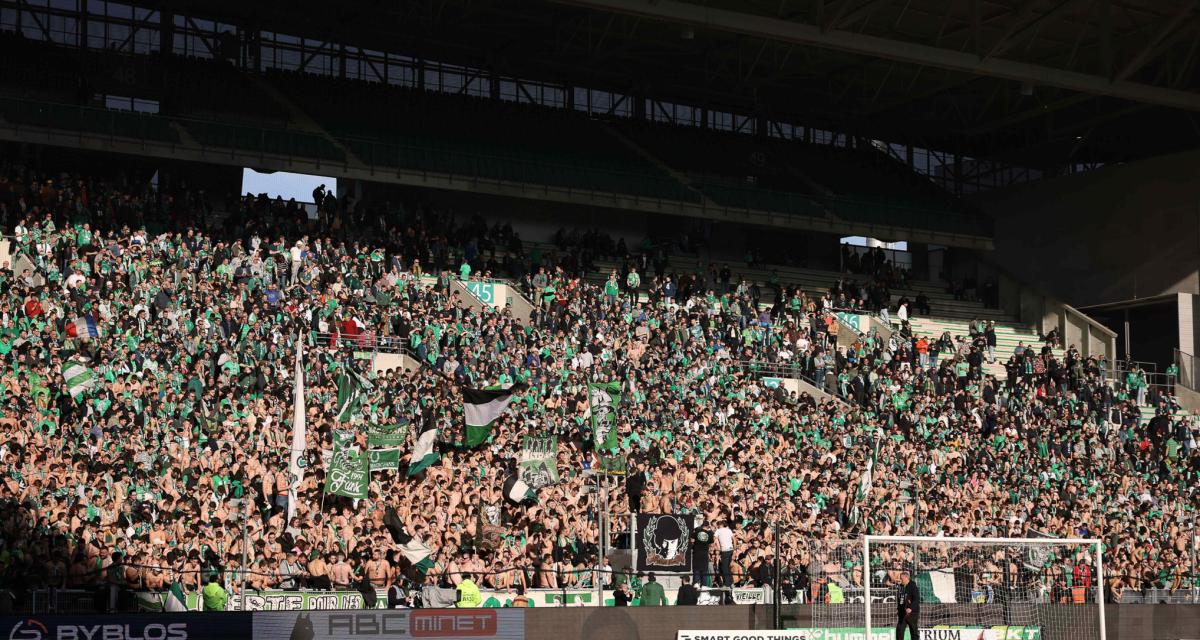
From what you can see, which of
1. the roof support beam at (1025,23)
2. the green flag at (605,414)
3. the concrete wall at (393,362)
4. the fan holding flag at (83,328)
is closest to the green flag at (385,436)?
the green flag at (605,414)

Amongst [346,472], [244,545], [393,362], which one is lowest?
[244,545]

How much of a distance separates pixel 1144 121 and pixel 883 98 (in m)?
10.4

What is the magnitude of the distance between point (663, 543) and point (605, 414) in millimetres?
5718

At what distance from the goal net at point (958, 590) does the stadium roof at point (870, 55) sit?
16.9 meters

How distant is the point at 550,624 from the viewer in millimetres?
20875

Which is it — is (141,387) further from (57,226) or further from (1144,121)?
(1144,121)

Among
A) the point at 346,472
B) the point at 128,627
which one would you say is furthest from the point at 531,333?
the point at 128,627

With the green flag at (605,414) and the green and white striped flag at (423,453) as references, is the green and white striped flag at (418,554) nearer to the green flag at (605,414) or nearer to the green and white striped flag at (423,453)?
the green and white striped flag at (423,453)

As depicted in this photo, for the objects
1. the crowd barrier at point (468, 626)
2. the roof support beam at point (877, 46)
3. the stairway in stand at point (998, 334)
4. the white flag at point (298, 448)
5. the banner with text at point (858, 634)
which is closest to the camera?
the crowd barrier at point (468, 626)

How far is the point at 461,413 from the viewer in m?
29.5

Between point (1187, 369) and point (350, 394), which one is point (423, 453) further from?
point (1187, 369)

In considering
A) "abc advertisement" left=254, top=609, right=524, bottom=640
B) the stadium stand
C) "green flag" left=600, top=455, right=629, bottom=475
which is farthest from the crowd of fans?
"abc advertisement" left=254, top=609, right=524, bottom=640

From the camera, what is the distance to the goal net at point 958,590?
74.7 ft

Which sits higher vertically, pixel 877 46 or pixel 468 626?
pixel 877 46
